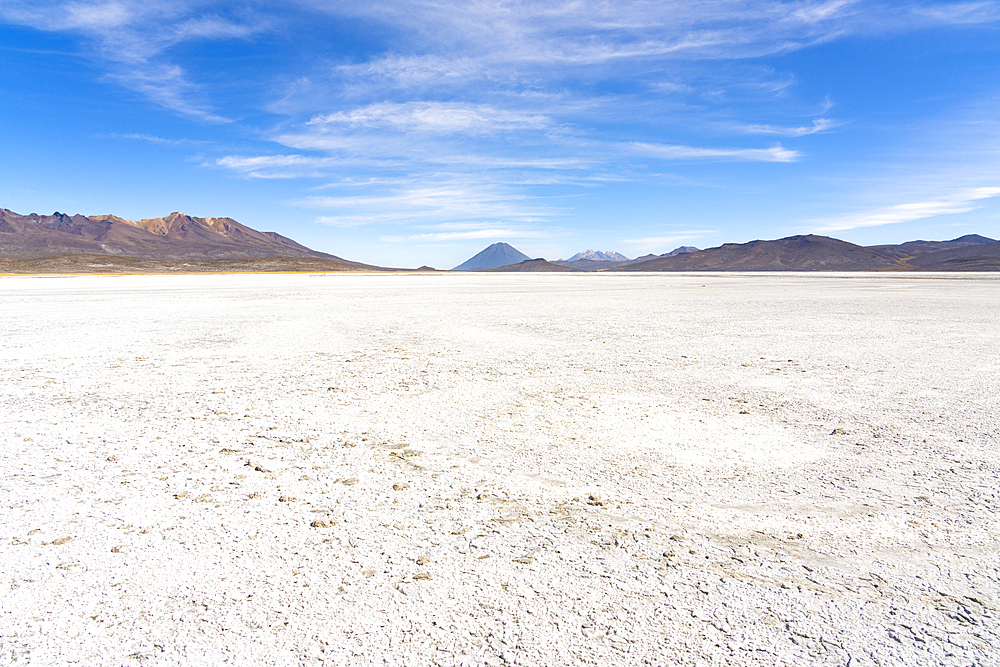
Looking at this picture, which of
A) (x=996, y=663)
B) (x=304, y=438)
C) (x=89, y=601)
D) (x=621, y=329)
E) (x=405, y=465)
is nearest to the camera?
(x=996, y=663)

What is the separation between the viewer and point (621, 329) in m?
12.1

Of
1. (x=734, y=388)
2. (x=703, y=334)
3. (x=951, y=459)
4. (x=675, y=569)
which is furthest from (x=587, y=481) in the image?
(x=703, y=334)

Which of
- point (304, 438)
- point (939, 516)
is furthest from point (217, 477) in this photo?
point (939, 516)

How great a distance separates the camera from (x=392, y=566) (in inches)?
105

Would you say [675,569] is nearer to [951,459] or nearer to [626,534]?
[626,534]

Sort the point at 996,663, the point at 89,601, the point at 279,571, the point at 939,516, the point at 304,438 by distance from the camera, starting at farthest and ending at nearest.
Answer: the point at 304,438 → the point at 939,516 → the point at 279,571 → the point at 89,601 → the point at 996,663

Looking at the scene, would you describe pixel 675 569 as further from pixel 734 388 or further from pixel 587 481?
pixel 734 388

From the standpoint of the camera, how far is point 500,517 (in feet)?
10.5

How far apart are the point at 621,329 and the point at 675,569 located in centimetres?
969

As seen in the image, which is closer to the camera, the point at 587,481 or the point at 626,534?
the point at 626,534

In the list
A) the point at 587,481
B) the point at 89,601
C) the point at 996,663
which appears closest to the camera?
the point at 996,663

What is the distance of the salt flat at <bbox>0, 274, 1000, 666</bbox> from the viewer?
219 centimetres

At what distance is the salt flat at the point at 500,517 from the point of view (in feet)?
7.19

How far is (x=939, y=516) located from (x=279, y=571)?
333cm
